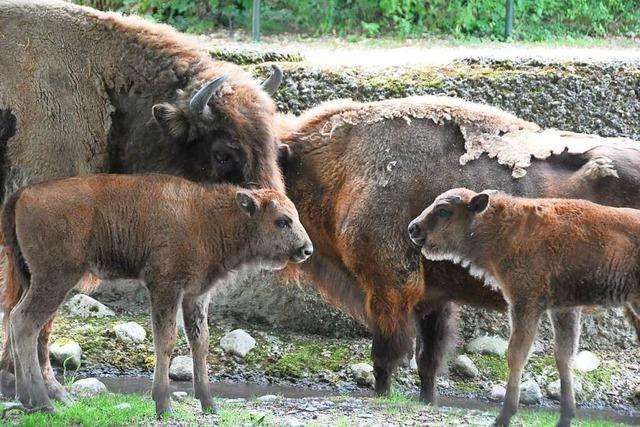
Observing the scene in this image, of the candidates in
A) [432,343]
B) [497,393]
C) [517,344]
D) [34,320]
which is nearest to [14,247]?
[34,320]

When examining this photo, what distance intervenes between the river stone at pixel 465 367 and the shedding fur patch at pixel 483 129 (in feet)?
6.94

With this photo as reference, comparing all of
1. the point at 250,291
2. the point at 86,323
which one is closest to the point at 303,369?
the point at 250,291

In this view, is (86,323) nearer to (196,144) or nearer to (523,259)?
(196,144)

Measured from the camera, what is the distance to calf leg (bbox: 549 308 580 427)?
8.36m

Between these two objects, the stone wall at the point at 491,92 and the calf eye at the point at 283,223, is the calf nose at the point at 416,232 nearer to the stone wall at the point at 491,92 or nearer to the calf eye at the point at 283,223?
the calf eye at the point at 283,223

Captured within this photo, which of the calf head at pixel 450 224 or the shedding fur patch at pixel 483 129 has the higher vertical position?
the shedding fur patch at pixel 483 129

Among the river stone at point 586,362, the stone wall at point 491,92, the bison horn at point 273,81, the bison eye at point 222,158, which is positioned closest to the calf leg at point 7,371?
the bison eye at point 222,158

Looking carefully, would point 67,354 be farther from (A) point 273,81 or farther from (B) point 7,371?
(A) point 273,81

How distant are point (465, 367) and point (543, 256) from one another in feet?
10.9

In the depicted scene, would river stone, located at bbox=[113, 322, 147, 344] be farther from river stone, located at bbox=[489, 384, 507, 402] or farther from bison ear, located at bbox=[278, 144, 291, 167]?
river stone, located at bbox=[489, 384, 507, 402]

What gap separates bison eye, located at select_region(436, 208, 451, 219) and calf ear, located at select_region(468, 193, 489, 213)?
176 mm

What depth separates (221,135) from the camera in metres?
8.85

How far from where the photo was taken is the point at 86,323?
11.5 m

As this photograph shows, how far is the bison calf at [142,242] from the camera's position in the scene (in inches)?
309
